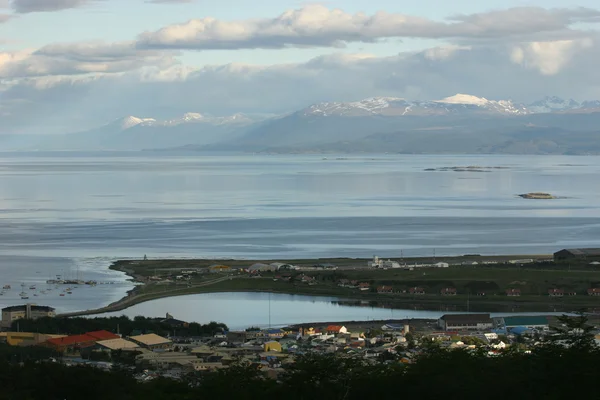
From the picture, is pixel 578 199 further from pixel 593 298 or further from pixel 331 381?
pixel 331 381

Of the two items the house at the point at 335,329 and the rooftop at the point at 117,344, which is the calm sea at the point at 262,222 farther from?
the house at the point at 335,329

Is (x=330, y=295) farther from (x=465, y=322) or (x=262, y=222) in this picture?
(x=262, y=222)

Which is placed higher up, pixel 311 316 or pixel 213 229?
pixel 213 229

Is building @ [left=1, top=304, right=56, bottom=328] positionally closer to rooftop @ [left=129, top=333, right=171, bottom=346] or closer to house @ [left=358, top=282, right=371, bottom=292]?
rooftop @ [left=129, top=333, right=171, bottom=346]

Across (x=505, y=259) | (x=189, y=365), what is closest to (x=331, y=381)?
(x=189, y=365)

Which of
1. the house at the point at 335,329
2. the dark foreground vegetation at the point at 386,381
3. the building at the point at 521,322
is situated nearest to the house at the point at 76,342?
the house at the point at 335,329

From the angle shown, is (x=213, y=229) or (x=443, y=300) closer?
(x=443, y=300)
